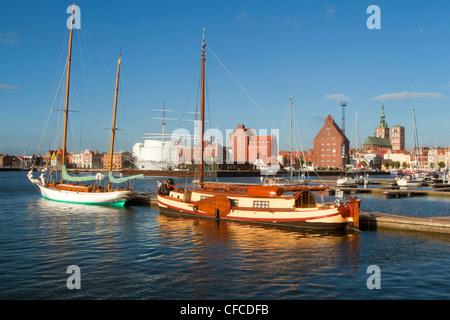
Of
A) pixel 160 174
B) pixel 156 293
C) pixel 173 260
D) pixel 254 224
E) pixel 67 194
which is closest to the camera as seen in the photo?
pixel 156 293

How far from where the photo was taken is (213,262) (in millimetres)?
19547

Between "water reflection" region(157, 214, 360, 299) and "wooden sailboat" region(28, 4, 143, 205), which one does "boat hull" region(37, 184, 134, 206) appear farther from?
Result: "water reflection" region(157, 214, 360, 299)

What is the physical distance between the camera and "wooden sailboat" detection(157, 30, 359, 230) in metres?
27.8

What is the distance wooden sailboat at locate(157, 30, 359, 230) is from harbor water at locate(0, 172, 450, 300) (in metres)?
1.05

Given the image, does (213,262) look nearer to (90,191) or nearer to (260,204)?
(260,204)

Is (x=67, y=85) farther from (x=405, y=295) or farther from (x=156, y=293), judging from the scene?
(x=405, y=295)

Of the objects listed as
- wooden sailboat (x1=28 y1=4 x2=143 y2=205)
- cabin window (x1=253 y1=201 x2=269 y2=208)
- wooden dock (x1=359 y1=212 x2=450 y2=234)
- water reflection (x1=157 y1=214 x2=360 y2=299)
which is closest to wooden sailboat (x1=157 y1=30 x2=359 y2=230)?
cabin window (x1=253 y1=201 x2=269 y2=208)

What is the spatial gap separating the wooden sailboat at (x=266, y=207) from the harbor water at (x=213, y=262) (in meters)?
1.05

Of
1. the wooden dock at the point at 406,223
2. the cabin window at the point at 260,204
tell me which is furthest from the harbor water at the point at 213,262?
the cabin window at the point at 260,204

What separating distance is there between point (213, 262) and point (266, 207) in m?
12.1

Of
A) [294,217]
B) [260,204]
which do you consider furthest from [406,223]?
[260,204]

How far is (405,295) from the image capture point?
49.1 ft
